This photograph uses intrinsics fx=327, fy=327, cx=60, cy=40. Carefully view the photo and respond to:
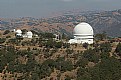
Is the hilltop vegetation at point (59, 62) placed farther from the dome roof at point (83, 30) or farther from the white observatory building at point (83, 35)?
the dome roof at point (83, 30)

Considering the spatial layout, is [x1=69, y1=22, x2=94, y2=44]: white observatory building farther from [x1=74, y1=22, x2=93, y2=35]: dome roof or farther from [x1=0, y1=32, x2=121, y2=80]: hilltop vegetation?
[x1=0, y1=32, x2=121, y2=80]: hilltop vegetation

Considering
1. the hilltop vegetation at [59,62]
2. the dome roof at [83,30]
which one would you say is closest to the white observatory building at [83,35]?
the dome roof at [83,30]

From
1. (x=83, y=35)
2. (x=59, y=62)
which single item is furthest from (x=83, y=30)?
(x=59, y=62)

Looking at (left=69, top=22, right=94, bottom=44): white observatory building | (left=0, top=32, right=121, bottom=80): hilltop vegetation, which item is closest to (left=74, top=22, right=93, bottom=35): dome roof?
(left=69, top=22, right=94, bottom=44): white observatory building

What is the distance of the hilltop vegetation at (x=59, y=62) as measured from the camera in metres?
57.0

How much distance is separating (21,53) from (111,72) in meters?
27.6

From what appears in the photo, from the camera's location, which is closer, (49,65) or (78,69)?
(78,69)

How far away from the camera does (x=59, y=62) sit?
66.9m

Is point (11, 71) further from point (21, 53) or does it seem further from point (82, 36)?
point (82, 36)

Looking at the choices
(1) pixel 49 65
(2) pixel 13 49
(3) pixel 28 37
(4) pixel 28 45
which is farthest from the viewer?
(3) pixel 28 37

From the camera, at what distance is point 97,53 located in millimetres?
71062

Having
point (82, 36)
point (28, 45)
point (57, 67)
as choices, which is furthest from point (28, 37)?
point (57, 67)

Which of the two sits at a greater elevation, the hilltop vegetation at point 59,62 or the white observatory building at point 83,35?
the white observatory building at point 83,35

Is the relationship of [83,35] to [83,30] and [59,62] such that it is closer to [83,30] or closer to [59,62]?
[83,30]
